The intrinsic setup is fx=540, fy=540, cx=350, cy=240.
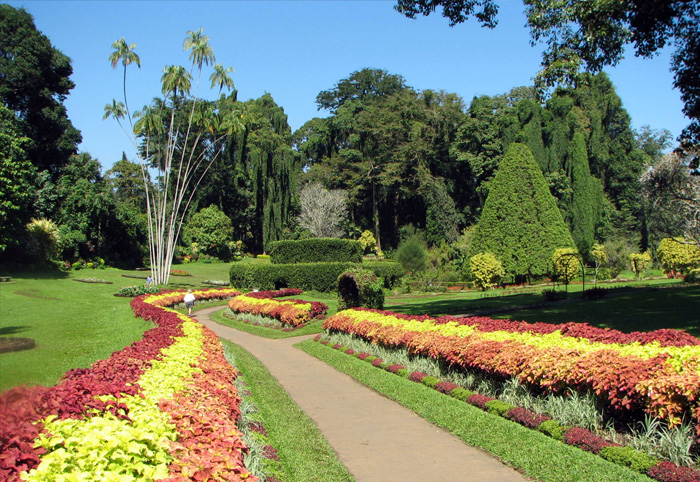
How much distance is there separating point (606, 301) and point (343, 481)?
678 inches

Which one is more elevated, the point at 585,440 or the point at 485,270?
the point at 485,270

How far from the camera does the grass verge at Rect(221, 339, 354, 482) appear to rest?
19.0 feet

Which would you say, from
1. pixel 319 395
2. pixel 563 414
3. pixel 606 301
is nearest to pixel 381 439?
pixel 563 414

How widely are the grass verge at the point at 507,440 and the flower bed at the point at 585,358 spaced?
2.62 ft

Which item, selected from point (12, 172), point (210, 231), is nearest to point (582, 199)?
point (210, 231)

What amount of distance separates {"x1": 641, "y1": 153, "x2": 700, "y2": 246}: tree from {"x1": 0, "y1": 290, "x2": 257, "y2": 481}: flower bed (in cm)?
3854

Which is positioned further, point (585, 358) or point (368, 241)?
point (368, 241)

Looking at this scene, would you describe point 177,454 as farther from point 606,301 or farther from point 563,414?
point 606,301

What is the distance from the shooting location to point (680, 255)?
33.3 m

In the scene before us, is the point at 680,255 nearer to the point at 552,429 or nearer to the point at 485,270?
the point at 485,270

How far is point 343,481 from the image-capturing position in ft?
18.2

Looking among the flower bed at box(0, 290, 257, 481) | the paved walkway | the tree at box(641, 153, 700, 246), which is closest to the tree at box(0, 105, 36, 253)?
the paved walkway

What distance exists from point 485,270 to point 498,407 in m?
24.7

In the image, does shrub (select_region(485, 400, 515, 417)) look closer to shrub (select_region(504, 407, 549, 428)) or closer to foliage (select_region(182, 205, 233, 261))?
→ shrub (select_region(504, 407, 549, 428))
